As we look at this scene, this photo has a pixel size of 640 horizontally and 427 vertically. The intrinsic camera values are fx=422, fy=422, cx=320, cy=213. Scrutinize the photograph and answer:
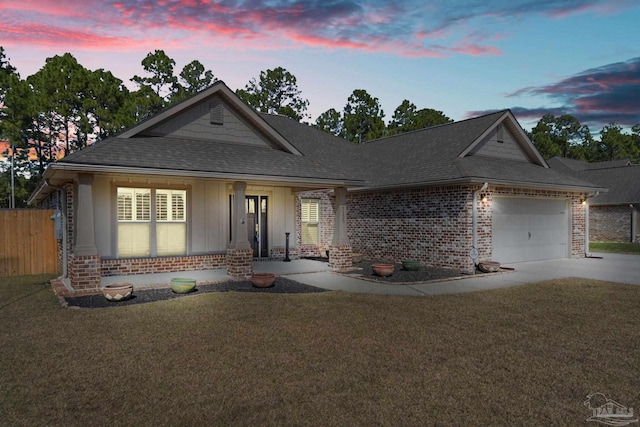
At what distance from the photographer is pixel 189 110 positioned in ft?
44.3

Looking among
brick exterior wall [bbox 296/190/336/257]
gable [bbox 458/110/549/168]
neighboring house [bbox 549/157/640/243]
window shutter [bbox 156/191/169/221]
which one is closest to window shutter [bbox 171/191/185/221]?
window shutter [bbox 156/191/169/221]

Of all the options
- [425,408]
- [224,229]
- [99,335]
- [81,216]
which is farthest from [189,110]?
[425,408]

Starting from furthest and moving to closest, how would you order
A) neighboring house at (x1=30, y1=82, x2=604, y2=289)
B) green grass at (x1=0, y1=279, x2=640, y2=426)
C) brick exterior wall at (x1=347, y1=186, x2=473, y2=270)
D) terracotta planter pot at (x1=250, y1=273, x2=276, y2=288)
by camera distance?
→ brick exterior wall at (x1=347, y1=186, x2=473, y2=270)
neighboring house at (x1=30, y1=82, x2=604, y2=289)
terracotta planter pot at (x1=250, y1=273, x2=276, y2=288)
green grass at (x1=0, y1=279, x2=640, y2=426)

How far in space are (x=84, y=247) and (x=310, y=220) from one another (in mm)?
9631

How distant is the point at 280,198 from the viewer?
53.6 feet

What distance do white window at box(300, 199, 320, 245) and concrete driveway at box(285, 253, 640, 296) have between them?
436 centimetres

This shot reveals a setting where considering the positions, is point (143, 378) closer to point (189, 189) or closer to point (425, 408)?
point (425, 408)

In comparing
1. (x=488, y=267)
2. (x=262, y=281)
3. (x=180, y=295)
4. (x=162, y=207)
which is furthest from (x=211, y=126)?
(x=488, y=267)

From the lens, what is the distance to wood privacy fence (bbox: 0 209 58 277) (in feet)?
47.1

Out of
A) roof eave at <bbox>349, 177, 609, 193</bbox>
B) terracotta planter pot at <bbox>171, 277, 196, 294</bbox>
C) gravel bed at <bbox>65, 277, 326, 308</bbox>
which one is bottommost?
gravel bed at <bbox>65, 277, 326, 308</bbox>

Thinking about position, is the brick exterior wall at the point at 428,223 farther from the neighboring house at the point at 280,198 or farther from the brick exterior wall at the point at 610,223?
the brick exterior wall at the point at 610,223

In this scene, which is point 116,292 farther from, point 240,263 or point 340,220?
point 340,220

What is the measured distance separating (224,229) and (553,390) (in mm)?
11260

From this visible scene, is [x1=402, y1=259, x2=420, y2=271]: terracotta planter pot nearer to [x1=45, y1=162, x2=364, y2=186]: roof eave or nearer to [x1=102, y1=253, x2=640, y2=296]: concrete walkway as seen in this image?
[x1=102, y1=253, x2=640, y2=296]: concrete walkway
